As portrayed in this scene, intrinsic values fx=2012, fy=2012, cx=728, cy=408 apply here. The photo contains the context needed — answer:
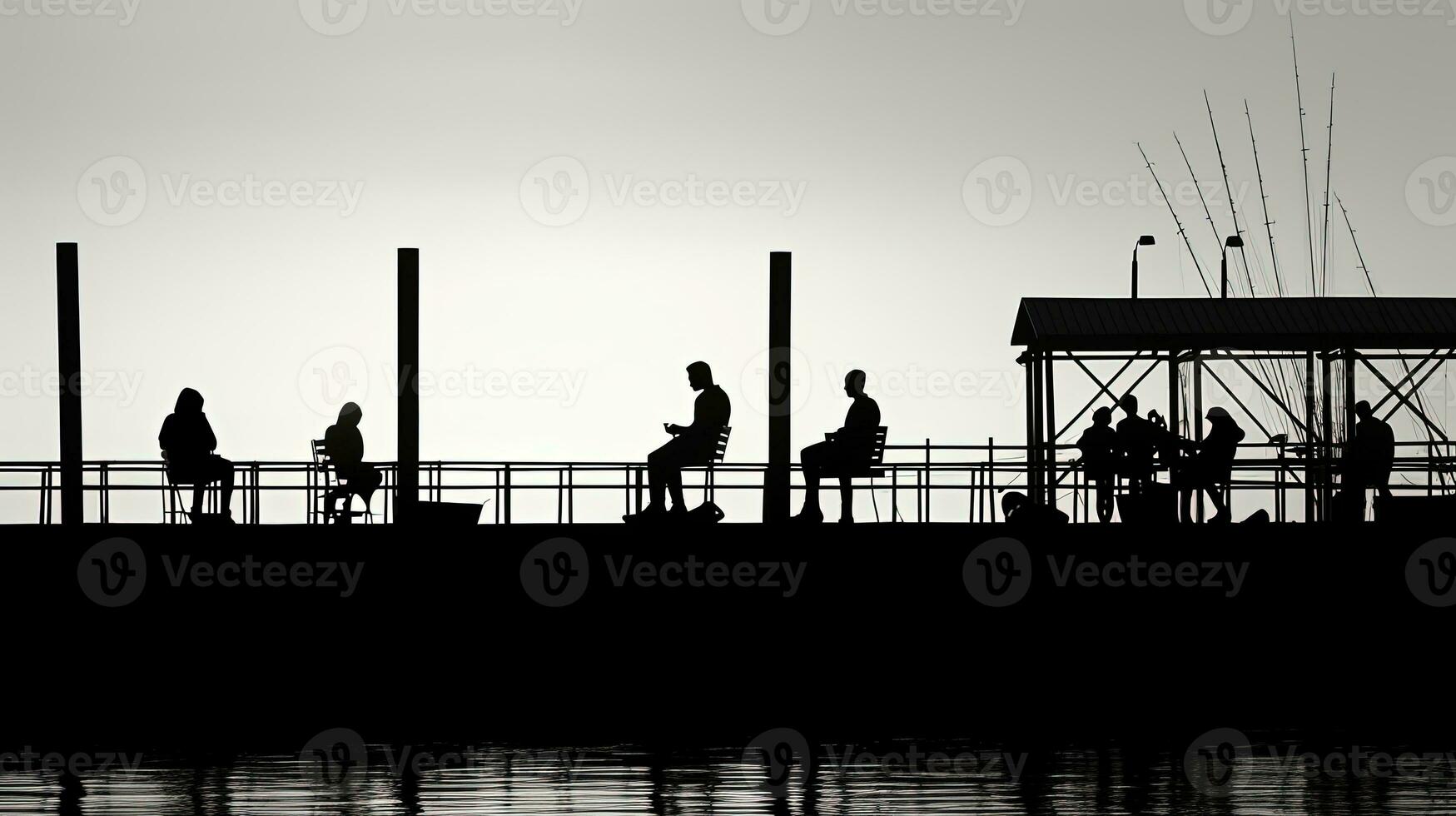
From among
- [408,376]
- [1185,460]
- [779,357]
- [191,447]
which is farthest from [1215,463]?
[191,447]

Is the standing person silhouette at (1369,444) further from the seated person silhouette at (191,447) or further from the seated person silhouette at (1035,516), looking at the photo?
the seated person silhouette at (191,447)

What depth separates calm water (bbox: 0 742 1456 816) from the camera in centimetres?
1344

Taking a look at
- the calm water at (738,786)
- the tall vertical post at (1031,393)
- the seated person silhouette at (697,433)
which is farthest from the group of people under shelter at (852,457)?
the calm water at (738,786)

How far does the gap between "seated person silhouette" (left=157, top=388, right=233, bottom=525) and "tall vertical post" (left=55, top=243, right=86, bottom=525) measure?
1.09 metres

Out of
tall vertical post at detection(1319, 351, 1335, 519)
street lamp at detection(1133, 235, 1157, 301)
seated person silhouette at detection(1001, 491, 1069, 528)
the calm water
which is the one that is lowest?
the calm water

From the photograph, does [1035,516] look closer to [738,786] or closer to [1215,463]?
[1215,463]

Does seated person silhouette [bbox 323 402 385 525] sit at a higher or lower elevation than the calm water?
higher

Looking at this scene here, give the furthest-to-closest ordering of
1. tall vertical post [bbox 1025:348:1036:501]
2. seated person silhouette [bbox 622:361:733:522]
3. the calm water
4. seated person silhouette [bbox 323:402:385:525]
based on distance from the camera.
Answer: tall vertical post [bbox 1025:348:1036:501] < seated person silhouette [bbox 323:402:385:525] < seated person silhouette [bbox 622:361:733:522] < the calm water

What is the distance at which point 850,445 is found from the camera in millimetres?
20047

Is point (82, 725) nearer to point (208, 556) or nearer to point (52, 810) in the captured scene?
point (208, 556)

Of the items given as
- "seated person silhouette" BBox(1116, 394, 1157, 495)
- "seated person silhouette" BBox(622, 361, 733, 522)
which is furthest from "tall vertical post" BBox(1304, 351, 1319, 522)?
"seated person silhouette" BBox(622, 361, 733, 522)

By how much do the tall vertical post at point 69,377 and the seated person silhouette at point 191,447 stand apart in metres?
1.09

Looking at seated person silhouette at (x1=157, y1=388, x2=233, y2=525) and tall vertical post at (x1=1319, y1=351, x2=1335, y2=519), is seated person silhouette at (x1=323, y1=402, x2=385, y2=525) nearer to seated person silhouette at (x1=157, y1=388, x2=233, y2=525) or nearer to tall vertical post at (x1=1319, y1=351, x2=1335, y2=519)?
seated person silhouette at (x1=157, y1=388, x2=233, y2=525)

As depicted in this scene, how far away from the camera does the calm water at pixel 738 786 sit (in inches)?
529
